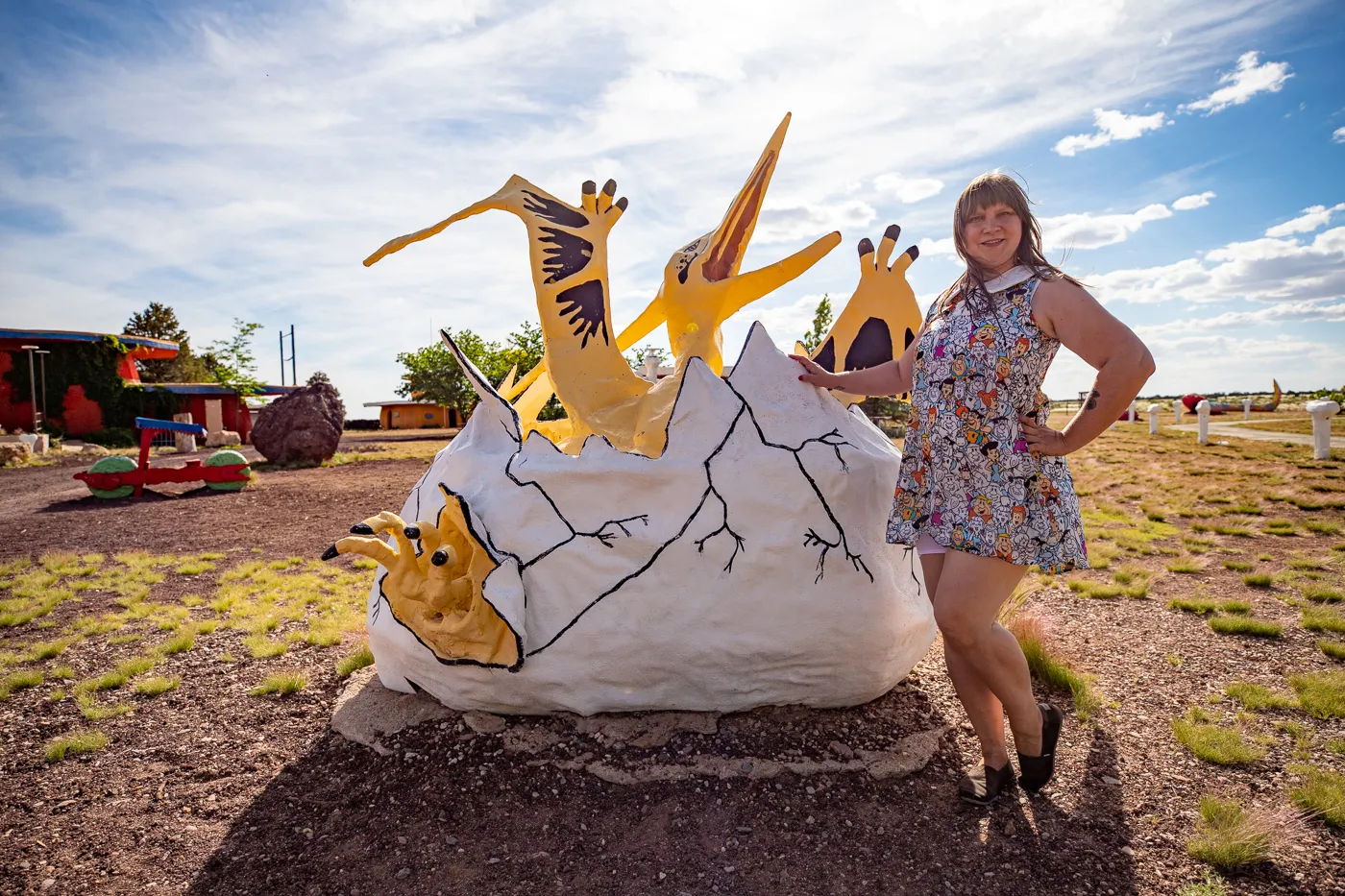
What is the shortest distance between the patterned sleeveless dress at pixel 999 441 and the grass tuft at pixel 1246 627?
2.80 meters

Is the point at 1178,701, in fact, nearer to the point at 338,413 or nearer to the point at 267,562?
the point at 267,562

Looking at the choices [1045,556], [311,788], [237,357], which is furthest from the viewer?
[237,357]

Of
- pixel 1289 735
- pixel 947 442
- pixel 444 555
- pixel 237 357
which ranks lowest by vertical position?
pixel 1289 735

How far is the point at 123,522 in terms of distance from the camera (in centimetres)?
838

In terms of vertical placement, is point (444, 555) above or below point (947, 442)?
below

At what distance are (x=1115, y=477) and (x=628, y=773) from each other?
1063 centimetres

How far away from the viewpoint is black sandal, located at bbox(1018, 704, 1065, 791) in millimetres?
2432

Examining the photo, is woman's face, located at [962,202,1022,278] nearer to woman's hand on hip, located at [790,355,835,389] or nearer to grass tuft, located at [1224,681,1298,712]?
woman's hand on hip, located at [790,355,835,389]

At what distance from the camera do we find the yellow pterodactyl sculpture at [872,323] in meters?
3.26

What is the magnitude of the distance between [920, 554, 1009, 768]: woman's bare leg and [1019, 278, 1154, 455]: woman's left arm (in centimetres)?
50

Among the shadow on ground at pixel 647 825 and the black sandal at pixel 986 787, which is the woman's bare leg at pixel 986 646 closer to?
the black sandal at pixel 986 787

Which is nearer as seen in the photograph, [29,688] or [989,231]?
[989,231]

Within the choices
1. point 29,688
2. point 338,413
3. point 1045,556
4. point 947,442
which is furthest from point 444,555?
point 338,413

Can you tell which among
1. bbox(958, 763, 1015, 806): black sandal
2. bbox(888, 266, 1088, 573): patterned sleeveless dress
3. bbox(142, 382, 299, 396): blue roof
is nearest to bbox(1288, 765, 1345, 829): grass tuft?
bbox(958, 763, 1015, 806): black sandal
